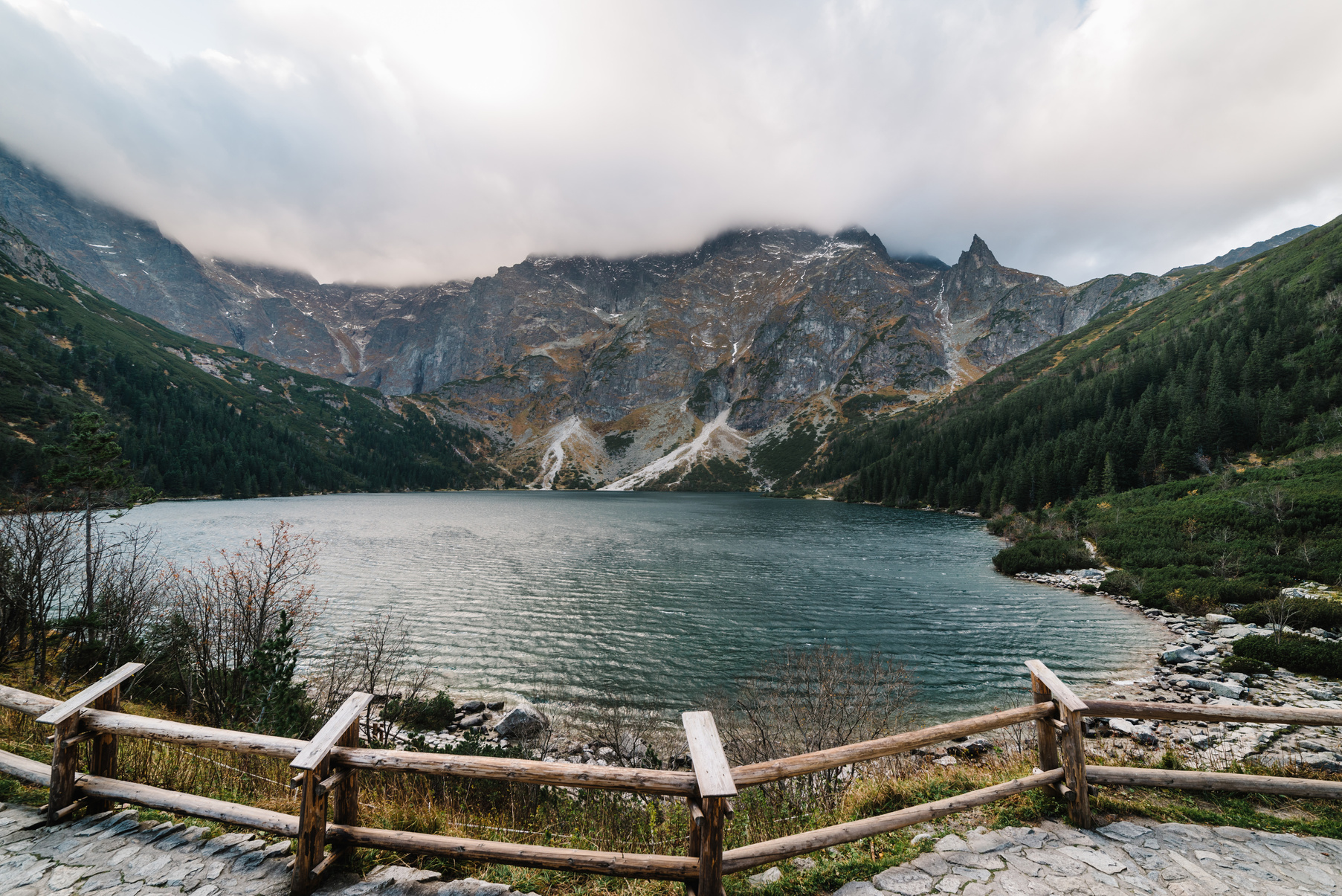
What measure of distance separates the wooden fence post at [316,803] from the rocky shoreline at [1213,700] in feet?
48.3

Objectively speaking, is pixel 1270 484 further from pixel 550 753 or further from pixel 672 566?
pixel 550 753

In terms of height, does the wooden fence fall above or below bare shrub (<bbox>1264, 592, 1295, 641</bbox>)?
above

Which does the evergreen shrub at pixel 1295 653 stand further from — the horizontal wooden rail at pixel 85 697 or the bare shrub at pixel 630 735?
the horizontal wooden rail at pixel 85 697

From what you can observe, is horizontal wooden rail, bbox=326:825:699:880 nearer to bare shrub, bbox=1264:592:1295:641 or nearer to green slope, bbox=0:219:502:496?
bare shrub, bbox=1264:592:1295:641

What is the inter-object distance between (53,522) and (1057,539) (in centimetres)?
7330

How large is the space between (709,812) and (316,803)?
496cm

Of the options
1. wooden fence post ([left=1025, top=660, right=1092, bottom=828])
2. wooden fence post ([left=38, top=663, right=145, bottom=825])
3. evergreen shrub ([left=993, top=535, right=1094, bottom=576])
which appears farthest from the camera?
evergreen shrub ([left=993, top=535, right=1094, bottom=576])

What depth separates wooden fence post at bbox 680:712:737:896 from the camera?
527cm

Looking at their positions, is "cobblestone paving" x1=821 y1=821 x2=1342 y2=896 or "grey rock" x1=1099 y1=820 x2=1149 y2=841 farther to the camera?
"grey rock" x1=1099 y1=820 x2=1149 y2=841

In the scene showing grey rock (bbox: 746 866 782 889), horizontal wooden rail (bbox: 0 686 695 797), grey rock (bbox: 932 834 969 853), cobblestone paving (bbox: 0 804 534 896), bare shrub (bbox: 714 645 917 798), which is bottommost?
bare shrub (bbox: 714 645 917 798)

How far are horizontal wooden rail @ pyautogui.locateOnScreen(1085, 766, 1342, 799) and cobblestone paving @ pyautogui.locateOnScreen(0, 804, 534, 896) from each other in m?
9.24

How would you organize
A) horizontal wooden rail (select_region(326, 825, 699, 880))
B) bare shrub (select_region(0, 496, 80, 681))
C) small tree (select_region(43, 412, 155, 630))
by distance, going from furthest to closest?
small tree (select_region(43, 412, 155, 630)) → bare shrub (select_region(0, 496, 80, 681)) → horizontal wooden rail (select_region(326, 825, 699, 880))

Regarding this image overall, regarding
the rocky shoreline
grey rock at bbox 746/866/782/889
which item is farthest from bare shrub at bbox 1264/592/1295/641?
grey rock at bbox 746/866/782/889

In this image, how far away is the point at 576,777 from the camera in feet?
19.5
